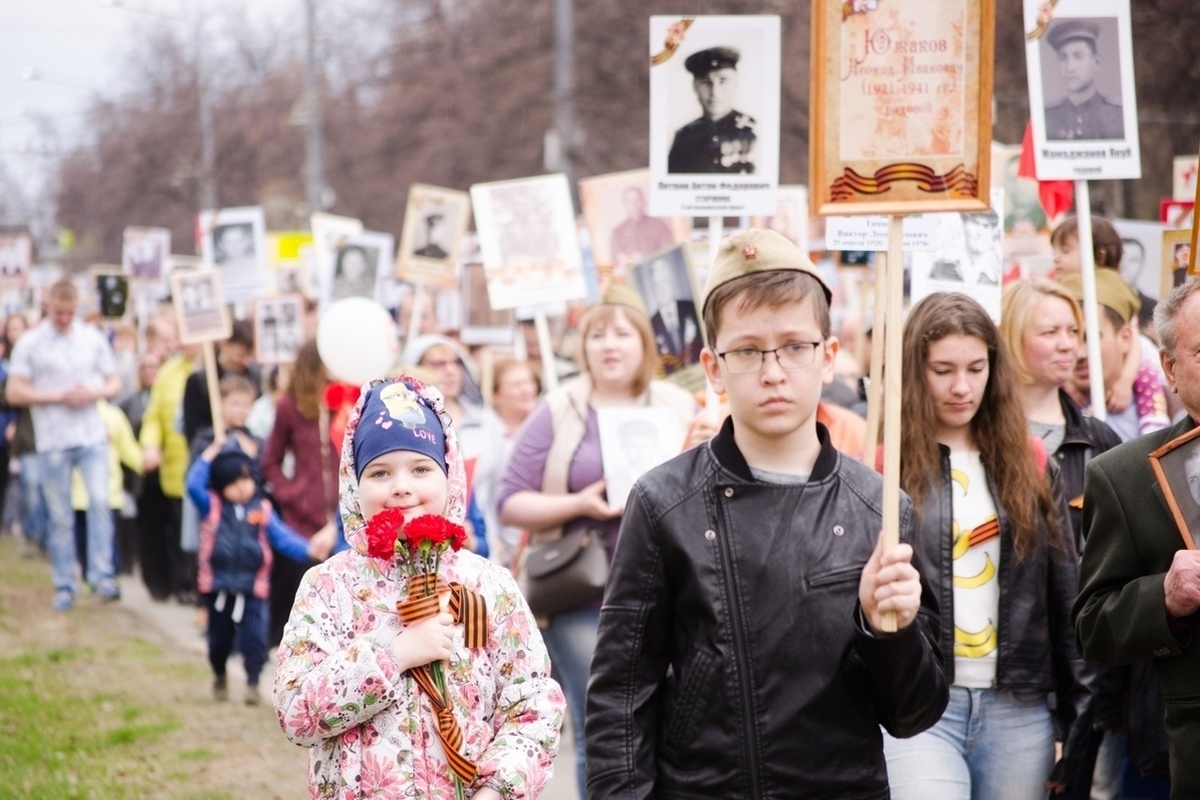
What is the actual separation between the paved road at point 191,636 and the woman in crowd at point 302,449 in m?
0.90

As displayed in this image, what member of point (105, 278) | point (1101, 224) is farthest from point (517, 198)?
point (105, 278)

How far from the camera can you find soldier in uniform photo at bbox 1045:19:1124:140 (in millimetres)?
6770

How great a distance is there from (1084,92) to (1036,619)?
297cm

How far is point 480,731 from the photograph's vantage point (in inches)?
146

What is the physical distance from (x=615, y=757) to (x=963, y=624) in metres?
1.38

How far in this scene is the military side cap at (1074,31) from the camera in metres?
6.80

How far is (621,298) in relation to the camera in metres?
6.70

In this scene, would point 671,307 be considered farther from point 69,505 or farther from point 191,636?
point 69,505

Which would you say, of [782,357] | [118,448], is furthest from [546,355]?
[118,448]

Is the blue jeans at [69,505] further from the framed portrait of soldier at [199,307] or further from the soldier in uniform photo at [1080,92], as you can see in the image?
the soldier in uniform photo at [1080,92]

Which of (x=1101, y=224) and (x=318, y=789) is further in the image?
(x=1101, y=224)

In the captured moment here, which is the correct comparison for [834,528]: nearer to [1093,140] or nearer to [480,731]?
[480,731]

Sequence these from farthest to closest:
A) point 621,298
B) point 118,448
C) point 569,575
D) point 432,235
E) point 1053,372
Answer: point 118,448 < point 432,235 < point 621,298 < point 569,575 < point 1053,372

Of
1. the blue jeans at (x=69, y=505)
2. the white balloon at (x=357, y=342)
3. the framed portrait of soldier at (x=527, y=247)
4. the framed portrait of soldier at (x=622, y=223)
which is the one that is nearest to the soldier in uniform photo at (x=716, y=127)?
the framed portrait of soldier at (x=527, y=247)
